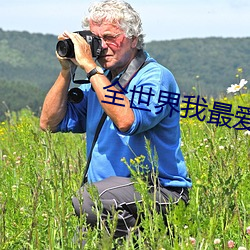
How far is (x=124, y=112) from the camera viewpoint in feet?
10.8

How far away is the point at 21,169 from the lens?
499 cm

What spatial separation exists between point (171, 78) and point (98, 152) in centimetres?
55

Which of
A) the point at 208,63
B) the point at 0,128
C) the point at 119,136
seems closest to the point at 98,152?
the point at 119,136

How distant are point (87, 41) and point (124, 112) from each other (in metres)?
0.46

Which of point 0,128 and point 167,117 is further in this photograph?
point 0,128

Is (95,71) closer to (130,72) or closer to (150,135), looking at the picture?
(130,72)

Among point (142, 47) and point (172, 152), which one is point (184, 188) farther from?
point (142, 47)

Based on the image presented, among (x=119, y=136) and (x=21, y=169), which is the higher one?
(x=119, y=136)

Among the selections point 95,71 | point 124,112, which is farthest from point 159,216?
point 95,71

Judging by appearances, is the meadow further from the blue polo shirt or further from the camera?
the camera

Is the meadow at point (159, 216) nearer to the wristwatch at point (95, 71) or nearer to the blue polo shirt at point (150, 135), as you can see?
the blue polo shirt at point (150, 135)

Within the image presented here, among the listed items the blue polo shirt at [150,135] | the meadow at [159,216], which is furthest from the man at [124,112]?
the meadow at [159,216]

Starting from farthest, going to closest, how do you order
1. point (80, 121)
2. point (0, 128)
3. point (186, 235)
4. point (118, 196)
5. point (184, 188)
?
point (0, 128) < point (80, 121) < point (184, 188) < point (118, 196) < point (186, 235)

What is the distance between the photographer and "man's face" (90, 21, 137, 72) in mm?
3580
